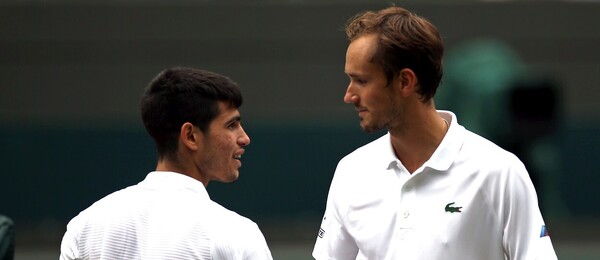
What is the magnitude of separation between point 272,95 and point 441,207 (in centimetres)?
828

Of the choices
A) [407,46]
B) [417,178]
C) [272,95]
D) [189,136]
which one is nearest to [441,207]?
[417,178]

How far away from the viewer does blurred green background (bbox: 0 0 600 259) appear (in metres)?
11.0

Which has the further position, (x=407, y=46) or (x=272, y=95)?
(x=272, y=95)

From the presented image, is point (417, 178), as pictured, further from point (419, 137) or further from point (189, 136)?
point (189, 136)

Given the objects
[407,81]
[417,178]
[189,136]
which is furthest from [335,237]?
[189,136]

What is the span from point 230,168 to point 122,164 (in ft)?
23.8

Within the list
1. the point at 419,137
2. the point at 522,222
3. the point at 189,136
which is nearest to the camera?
the point at 189,136

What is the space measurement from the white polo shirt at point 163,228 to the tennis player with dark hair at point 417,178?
597 mm

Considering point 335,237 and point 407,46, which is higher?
point 407,46

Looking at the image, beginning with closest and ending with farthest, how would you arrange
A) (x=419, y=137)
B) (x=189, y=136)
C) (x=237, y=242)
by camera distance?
(x=237, y=242), (x=189, y=136), (x=419, y=137)

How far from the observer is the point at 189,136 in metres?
3.80

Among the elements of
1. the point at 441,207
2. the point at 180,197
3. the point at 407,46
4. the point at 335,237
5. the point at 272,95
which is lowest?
the point at 272,95

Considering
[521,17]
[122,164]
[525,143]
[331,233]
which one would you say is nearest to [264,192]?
[122,164]

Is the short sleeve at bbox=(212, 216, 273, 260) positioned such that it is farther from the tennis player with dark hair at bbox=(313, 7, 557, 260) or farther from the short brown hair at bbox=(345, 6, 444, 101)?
the short brown hair at bbox=(345, 6, 444, 101)
